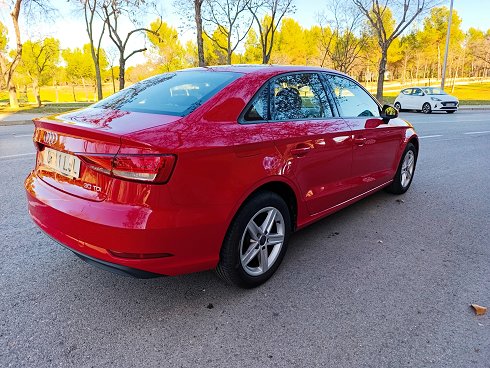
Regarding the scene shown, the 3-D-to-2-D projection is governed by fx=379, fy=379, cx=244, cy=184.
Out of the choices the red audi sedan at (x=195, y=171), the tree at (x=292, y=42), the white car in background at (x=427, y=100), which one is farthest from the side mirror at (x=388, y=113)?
the tree at (x=292, y=42)

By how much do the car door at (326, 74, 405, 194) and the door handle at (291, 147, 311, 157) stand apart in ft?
2.74

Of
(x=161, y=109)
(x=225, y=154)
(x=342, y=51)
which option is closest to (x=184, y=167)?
(x=225, y=154)

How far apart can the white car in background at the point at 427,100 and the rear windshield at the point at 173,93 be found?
21.6 meters

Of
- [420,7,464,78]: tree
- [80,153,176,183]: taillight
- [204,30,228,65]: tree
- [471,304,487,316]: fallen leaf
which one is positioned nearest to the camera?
[80,153,176,183]: taillight

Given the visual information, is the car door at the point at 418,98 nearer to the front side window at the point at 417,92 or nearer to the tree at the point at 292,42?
the front side window at the point at 417,92

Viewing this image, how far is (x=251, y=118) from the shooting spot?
264cm

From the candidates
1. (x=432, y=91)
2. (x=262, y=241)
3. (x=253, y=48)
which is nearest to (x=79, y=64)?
(x=253, y=48)

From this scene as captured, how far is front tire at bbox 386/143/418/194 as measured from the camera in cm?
501

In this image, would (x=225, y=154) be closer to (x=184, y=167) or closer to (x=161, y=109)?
(x=184, y=167)

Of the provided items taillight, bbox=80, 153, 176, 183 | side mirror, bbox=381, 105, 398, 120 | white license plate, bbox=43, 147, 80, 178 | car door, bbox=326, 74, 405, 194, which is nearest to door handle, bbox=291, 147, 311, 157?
car door, bbox=326, 74, 405, 194

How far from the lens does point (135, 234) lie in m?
2.07

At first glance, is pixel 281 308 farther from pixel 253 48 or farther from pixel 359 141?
pixel 253 48

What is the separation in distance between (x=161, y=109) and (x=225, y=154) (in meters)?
0.64

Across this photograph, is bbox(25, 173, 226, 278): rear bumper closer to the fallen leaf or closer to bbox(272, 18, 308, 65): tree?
the fallen leaf
